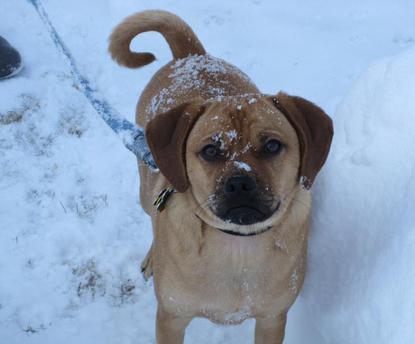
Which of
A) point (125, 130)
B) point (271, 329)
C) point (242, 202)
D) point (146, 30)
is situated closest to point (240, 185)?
point (242, 202)

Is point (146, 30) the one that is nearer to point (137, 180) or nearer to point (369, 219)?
point (137, 180)

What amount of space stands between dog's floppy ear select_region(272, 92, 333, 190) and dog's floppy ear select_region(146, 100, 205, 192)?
16.3 inches

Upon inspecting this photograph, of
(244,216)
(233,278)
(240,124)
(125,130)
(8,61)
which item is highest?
(240,124)

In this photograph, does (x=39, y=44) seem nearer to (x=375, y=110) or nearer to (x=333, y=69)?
(x=333, y=69)

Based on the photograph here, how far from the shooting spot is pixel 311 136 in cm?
211

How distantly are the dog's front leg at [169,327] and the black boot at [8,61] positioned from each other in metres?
3.33

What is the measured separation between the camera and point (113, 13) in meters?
5.72

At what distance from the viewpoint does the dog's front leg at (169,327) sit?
8.46 feet

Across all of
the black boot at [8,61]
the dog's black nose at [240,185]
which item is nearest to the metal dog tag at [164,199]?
the dog's black nose at [240,185]

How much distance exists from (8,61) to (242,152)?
373 centimetres

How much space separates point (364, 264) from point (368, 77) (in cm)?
97

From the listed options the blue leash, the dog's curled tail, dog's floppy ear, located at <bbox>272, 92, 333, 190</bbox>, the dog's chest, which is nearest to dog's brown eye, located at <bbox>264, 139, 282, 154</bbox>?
dog's floppy ear, located at <bbox>272, 92, 333, 190</bbox>

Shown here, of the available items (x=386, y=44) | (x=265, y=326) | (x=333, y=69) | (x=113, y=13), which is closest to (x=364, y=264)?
(x=265, y=326)

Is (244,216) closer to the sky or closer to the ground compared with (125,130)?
closer to the sky
